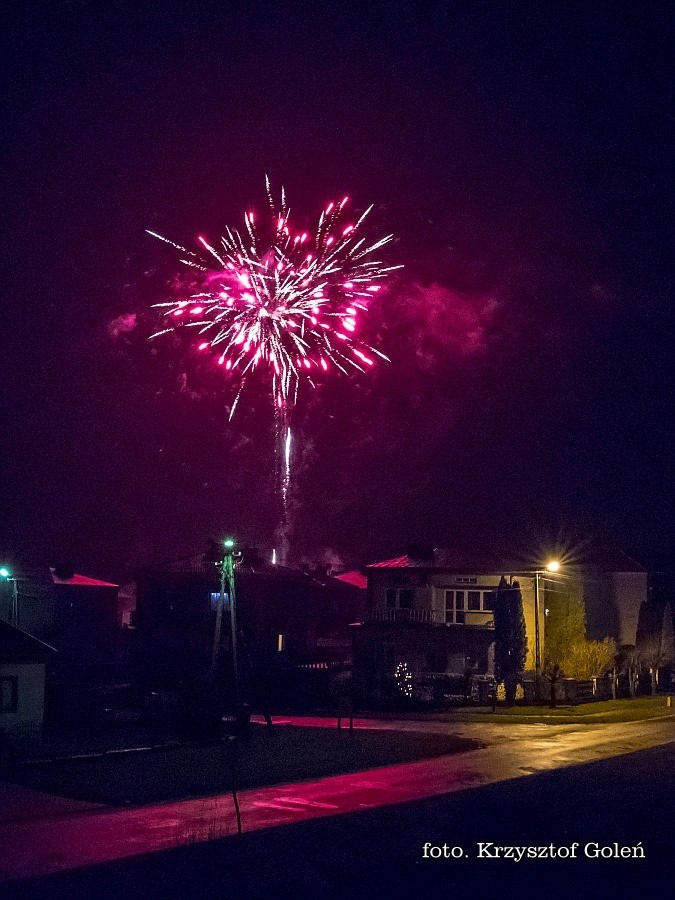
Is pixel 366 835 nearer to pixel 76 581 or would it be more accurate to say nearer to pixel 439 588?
pixel 439 588

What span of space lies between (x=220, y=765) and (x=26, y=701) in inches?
427

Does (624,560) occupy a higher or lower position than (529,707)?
higher

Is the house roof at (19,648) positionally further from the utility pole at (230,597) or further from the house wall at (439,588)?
the house wall at (439,588)

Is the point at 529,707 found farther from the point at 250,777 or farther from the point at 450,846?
the point at 450,846

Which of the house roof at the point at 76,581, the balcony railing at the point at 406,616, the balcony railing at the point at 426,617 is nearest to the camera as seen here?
the balcony railing at the point at 426,617

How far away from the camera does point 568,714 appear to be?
140ft

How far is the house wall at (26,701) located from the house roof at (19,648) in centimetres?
23

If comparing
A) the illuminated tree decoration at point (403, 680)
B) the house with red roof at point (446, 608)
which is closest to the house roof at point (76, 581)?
the house with red roof at point (446, 608)

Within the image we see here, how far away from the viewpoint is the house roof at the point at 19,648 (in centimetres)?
3435

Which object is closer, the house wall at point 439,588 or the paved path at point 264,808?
the paved path at point 264,808

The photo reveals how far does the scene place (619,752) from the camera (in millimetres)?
29250

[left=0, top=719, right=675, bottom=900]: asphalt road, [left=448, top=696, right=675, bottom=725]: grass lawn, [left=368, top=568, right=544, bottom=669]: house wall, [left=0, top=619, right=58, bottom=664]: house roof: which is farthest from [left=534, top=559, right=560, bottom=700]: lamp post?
[left=0, top=619, right=58, bottom=664]: house roof

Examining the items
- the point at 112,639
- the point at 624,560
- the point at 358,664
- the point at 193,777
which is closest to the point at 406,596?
the point at 358,664

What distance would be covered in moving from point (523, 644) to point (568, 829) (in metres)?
35.0
